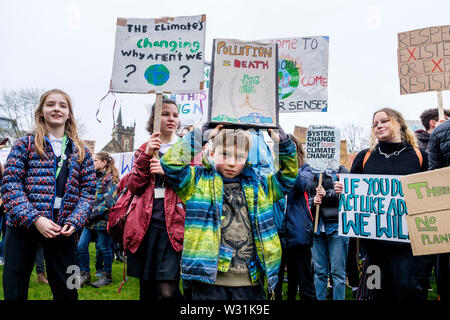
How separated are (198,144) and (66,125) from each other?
1431 mm

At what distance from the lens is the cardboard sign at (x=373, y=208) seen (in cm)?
340

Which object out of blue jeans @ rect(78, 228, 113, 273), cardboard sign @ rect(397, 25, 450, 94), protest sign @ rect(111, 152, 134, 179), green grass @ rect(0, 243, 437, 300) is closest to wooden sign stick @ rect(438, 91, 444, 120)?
cardboard sign @ rect(397, 25, 450, 94)

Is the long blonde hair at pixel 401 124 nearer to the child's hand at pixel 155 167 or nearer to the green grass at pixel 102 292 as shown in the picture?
the child's hand at pixel 155 167

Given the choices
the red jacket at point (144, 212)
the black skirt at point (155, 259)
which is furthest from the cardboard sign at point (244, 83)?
the black skirt at point (155, 259)

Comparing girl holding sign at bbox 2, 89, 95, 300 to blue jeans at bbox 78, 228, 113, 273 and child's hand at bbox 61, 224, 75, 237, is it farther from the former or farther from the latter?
blue jeans at bbox 78, 228, 113, 273

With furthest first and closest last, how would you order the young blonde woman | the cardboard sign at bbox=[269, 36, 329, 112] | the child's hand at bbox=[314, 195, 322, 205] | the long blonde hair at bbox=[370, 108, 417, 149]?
the young blonde woman, the child's hand at bbox=[314, 195, 322, 205], the cardboard sign at bbox=[269, 36, 329, 112], the long blonde hair at bbox=[370, 108, 417, 149]

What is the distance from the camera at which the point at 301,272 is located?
4184 millimetres

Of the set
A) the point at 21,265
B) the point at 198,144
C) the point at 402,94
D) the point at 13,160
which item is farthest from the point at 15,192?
the point at 402,94

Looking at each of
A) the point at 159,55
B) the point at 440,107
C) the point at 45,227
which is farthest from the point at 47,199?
the point at 440,107

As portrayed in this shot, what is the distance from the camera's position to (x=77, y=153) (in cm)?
321

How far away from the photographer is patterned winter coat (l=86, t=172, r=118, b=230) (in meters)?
5.89

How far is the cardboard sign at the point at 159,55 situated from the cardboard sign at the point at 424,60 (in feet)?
8.01
